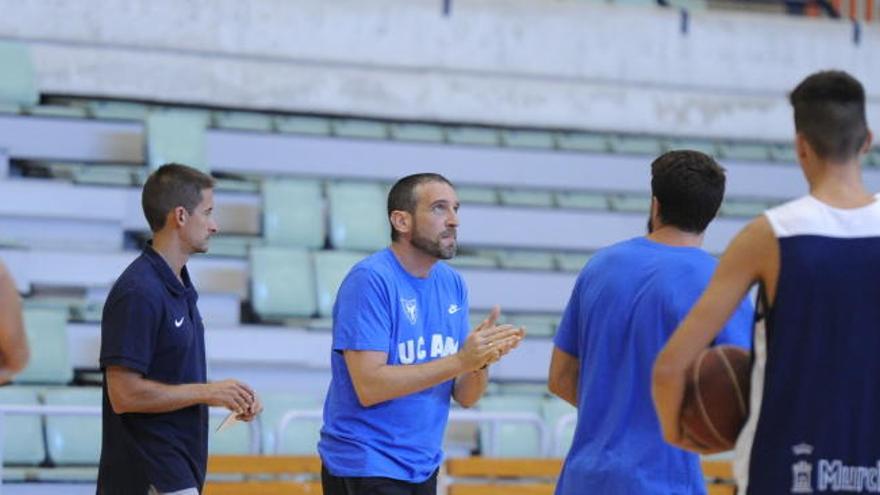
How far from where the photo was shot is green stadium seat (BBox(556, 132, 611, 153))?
1125 cm

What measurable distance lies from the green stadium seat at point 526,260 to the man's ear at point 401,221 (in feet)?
16.7

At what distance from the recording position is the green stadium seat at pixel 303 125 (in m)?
10.4

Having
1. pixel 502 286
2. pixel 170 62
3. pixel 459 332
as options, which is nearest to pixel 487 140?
pixel 502 286

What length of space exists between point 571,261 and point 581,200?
0.47m

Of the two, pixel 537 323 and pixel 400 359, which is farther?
pixel 537 323

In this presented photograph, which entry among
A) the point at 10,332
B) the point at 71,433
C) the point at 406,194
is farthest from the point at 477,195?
the point at 10,332

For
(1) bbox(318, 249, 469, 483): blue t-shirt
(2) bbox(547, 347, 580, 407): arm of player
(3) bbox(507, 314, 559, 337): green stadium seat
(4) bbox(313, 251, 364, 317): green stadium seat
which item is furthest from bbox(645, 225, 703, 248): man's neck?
(3) bbox(507, 314, 559, 337): green stadium seat

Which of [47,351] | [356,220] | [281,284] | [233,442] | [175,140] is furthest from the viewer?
[356,220]

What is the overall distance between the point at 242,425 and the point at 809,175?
5.37m

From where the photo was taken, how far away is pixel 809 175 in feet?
10.7

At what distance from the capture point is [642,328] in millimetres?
4016

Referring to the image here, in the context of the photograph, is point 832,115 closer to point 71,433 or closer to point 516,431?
point 71,433

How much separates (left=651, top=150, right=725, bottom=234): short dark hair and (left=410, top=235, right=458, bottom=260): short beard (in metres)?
1.22

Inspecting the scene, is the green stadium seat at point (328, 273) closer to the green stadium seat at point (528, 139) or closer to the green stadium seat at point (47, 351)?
the green stadium seat at point (47, 351)
